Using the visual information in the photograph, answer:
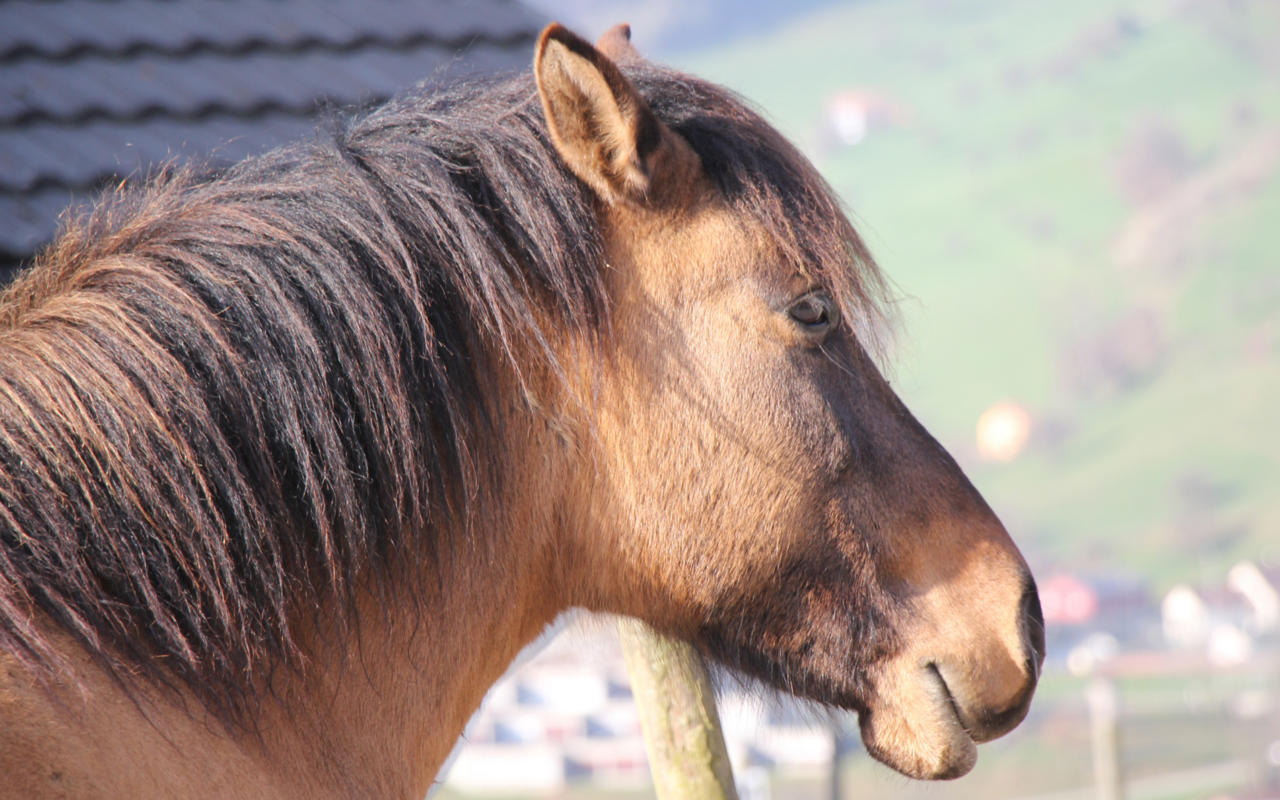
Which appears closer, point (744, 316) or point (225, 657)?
point (225, 657)

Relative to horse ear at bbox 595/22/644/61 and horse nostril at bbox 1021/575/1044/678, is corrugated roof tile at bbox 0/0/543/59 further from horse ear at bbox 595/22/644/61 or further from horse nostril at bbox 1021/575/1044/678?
horse nostril at bbox 1021/575/1044/678

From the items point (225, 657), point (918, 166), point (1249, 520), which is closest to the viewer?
point (225, 657)

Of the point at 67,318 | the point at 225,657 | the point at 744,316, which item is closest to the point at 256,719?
the point at 225,657

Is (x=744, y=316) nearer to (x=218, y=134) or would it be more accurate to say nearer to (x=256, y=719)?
(x=256, y=719)

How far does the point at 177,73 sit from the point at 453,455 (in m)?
2.61

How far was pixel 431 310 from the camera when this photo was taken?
5.15 ft

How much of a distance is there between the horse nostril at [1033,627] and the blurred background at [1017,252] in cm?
45

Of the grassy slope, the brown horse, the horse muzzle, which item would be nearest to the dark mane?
the brown horse

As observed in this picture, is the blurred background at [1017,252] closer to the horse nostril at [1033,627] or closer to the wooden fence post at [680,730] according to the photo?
the wooden fence post at [680,730]

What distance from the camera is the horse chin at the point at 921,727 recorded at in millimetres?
1796

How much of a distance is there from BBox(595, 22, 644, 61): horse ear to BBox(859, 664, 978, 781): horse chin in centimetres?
133

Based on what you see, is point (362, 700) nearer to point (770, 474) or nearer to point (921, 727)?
point (770, 474)

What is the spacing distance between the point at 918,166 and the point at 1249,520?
73.0 meters

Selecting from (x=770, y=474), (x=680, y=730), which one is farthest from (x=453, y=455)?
(x=680, y=730)
